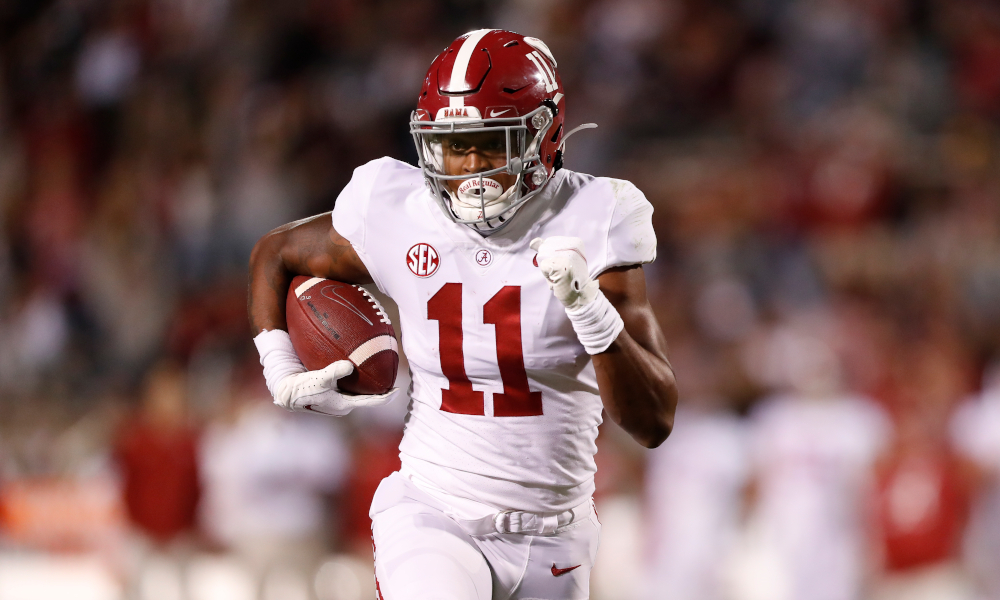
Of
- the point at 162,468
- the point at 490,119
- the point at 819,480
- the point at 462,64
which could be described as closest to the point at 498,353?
the point at 490,119

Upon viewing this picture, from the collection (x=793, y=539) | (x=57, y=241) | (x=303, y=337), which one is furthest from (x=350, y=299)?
(x=57, y=241)

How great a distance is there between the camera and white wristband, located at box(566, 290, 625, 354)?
7.41 feet

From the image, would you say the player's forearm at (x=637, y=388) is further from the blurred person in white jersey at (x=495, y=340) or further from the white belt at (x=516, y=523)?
the white belt at (x=516, y=523)

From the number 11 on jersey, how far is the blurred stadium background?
152 inches

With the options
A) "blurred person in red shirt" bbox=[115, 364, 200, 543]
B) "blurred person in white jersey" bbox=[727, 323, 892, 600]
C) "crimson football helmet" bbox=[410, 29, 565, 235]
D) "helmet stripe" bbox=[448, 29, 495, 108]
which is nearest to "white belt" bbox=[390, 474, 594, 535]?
"crimson football helmet" bbox=[410, 29, 565, 235]

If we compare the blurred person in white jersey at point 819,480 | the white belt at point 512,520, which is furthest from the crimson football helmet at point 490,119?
the blurred person in white jersey at point 819,480

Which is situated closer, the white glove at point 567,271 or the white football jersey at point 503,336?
the white glove at point 567,271

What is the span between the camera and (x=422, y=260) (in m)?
2.58

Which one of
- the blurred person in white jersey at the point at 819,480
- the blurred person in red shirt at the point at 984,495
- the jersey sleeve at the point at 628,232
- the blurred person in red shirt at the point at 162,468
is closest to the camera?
the jersey sleeve at the point at 628,232

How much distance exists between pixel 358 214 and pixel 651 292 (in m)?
4.38

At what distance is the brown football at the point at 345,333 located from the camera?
258 cm

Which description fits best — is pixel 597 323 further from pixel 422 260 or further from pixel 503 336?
pixel 422 260

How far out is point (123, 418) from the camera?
23.9 feet

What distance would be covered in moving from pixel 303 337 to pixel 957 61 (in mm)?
5995
